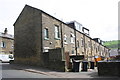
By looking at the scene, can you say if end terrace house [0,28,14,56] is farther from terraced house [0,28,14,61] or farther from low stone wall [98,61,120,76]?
low stone wall [98,61,120,76]

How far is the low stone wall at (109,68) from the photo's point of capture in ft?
41.2

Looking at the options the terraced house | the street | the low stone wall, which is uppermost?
the terraced house

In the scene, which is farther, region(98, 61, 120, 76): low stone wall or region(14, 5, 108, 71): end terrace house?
region(14, 5, 108, 71): end terrace house

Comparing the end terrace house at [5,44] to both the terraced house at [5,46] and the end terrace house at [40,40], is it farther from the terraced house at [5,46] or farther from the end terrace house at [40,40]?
the end terrace house at [40,40]

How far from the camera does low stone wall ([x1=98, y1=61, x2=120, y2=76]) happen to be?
12.6 meters

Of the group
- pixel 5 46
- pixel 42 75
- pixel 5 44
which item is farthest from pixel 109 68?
pixel 5 44

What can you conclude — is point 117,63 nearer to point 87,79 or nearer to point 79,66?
point 87,79

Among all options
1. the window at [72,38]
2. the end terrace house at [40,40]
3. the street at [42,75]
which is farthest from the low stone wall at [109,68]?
the window at [72,38]

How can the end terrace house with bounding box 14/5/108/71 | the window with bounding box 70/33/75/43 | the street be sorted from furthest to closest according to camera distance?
the window with bounding box 70/33/75/43 < the end terrace house with bounding box 14/5/108/71 < the street

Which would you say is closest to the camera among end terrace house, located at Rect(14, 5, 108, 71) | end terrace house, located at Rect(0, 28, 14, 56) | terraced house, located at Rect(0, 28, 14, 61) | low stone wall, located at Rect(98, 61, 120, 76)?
low stone wall, located at Rect(98, 61, 120, 76)

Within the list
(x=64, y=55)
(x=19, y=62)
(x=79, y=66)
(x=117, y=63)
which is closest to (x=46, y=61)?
(x=64, y=55)

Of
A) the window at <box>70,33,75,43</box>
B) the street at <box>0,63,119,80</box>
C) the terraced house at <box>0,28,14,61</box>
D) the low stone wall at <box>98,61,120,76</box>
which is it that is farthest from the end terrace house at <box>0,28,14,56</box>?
the low stone wall at <box>98,61,120,76</box>

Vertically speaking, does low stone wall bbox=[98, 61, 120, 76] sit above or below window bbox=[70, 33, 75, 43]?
below

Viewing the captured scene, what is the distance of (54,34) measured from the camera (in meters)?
20.8
